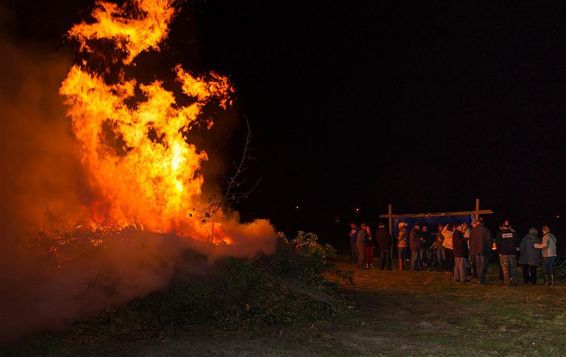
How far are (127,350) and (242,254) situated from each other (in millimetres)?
4158

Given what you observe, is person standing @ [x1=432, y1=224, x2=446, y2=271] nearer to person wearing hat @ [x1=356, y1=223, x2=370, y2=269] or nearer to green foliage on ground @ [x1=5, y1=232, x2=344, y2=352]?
person wearing hat @ [x1=356, y1=223, x2=370, y2=269]

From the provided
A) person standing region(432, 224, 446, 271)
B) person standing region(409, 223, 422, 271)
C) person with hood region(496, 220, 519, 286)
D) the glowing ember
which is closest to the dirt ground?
person with hood region(496, 220, 519, 286)

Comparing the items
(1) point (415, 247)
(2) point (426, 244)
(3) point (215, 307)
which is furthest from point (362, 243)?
(3) point (215, 307)

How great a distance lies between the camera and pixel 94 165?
40.2ft

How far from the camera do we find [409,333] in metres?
8.66

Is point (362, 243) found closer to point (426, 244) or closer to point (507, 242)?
point (426, 244)

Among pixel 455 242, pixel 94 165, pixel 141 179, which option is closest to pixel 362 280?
pixel 455 242

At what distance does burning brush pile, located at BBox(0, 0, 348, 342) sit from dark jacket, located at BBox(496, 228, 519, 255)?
22.3 ft

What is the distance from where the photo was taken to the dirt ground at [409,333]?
7.56 m

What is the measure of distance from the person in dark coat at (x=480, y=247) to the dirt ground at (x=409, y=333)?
2195 millimetres

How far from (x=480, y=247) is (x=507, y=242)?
82 centimetres

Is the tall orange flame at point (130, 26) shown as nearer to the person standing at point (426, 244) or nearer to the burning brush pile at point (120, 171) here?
the burning brush pile at point (120, 171)

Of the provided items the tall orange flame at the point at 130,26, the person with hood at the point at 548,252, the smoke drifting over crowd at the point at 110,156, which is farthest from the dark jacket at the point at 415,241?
the tall orange flame at the point at 130,26

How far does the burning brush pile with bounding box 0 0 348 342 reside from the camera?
10195mm
